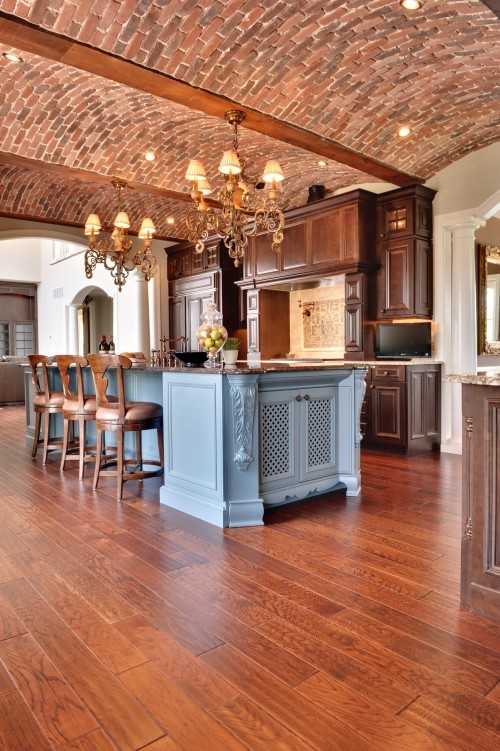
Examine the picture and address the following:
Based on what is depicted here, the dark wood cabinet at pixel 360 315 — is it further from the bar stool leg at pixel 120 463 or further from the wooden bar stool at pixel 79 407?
the bar stool leg at pixel 120 463

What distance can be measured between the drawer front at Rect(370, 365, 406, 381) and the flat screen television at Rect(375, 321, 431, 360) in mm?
254

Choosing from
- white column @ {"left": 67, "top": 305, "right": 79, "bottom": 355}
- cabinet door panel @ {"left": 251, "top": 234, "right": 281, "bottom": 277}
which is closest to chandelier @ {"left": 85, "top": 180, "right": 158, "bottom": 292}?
cabinet door panel @ {"left": 251, "top": 234, "right": 281, "bottom": 277}

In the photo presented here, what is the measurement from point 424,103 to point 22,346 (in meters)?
13.3

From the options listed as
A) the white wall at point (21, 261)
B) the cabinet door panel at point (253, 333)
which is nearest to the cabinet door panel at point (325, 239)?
the cabinet door panel at point (253, 333)

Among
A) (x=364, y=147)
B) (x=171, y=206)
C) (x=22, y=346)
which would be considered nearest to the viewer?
(x=364, y=147)

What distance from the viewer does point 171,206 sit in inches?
316

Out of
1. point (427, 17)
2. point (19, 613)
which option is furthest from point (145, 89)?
point (19, 613)

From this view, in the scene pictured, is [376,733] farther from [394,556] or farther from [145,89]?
[145,89]

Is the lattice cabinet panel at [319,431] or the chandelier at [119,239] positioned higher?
the chandelier at [119,239]

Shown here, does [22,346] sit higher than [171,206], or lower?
lower

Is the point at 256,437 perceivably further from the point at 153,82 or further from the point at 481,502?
the point at 153,82

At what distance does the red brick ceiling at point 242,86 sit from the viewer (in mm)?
3357

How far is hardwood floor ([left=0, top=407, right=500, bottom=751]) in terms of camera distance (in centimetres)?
139

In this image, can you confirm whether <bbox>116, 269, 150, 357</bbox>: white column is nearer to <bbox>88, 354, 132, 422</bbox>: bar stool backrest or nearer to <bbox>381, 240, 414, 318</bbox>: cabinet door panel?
<bbox>381, 240, 414, 318</bbox>: cabinet door panel
